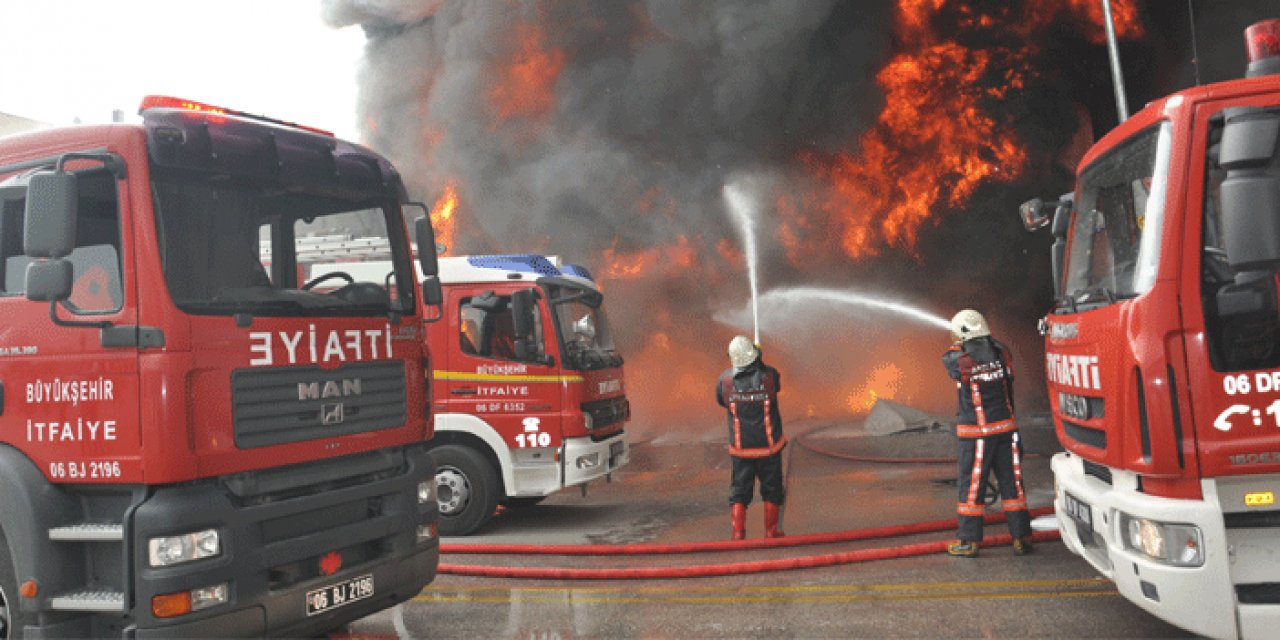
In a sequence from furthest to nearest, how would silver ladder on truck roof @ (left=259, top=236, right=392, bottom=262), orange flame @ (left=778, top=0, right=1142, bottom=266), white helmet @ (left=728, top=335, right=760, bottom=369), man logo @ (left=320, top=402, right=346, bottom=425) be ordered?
orange flame @ (left=778, top=0, right=1142, bottom=266)
white helmet @ (left=728, top=335, right=760, bottom=369)
silver ladder on truck roof @ (left=259, top=236, right=392, bottom=262)
man logo @ (left=320, top=402, right=346, bottom=425)

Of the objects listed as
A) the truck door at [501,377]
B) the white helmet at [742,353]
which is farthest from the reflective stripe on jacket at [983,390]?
the truck door at [501,377]

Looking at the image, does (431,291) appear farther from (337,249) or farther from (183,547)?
(183,547)

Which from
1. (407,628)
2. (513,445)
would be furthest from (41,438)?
(513,445)

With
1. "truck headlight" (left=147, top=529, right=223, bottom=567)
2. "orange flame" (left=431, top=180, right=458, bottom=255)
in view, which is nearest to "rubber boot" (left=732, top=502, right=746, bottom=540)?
"truck headlight" (left=147, top=529, right=223, bottom=567)

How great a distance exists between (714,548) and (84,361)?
4.31 metres

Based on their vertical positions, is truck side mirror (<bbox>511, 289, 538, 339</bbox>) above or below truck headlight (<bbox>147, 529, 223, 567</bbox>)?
above

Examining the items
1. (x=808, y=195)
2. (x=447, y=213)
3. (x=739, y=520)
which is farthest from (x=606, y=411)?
(x=447, y=213)

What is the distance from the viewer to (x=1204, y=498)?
10.9ft

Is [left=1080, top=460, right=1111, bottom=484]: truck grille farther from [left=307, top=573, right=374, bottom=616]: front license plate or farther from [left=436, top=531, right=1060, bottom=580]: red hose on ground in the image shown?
[left=307, top=573, right=374, bottom=616]: front license plate

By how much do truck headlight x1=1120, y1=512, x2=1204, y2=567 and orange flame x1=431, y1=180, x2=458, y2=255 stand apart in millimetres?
16709

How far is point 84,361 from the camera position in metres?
3.64

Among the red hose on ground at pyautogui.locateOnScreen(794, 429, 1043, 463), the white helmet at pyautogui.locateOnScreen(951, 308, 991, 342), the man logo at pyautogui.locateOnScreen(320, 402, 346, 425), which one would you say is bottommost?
the red hose on ground at pyautogui.locateOnScreen(794, 429, 1043, 463)

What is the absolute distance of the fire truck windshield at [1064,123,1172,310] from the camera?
3.54 meters

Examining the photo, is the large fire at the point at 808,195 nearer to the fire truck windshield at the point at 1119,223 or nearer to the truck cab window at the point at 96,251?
the fire truck windshield at the point at 1119,223
